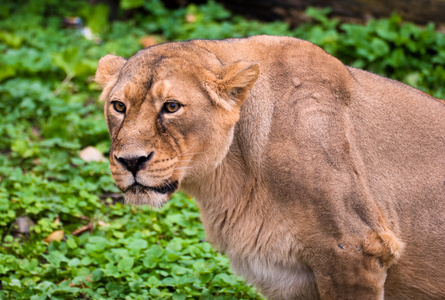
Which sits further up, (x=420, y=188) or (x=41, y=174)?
(x=420, y=188)

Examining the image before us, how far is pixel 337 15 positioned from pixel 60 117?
414cm

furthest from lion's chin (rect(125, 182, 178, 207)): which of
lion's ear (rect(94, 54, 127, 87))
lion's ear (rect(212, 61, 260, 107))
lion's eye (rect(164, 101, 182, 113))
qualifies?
lion's ear (rect(94, 54, 127, 87))

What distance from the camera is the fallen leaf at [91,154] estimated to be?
19.1 ft

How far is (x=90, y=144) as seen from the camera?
20.1 ft

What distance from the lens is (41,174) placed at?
5.60m

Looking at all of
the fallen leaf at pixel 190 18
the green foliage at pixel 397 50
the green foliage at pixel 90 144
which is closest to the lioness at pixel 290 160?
the green foliage at pixel 90 144

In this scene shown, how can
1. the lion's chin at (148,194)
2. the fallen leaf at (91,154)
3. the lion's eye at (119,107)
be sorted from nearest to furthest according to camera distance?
the lion's chin at (148,194)
the lion's eye at (119,107)
the fallen leaf at (91,154)

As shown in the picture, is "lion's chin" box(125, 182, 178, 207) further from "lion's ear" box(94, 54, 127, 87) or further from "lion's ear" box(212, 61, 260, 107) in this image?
"lion's ear" box(94, 54, 127, 87)

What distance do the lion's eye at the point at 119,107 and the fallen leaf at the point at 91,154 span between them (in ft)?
8.37

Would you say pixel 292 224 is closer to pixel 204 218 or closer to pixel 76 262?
pixel 204 218

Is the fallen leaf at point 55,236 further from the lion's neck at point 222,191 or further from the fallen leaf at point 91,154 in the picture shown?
the lion's neck at point 222,191

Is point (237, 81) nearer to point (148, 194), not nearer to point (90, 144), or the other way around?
point (148, 194)

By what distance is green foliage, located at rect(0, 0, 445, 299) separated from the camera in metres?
4.30

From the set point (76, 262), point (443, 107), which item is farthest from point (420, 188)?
point (76, 262)
